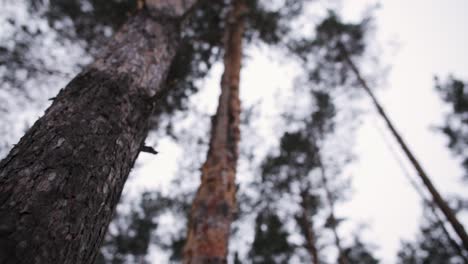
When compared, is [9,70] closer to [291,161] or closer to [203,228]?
[203,228]

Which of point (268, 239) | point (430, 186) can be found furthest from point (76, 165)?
point (268, 239)

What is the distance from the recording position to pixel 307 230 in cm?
977

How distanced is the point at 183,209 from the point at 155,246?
3.82 metres

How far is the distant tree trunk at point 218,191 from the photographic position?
2.77 metres

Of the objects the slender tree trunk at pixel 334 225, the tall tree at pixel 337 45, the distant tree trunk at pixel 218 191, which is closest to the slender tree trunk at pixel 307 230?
the slender tree trunk at pixel 334 225

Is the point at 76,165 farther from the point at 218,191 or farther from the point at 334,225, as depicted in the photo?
the point at 334,225

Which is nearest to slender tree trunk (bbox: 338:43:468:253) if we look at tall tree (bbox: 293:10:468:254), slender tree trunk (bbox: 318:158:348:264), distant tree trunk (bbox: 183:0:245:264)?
tall tree (bbox: 293:10:468:254)

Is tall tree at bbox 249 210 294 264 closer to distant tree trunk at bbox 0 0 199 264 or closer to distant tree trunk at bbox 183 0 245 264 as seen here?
distant tree trunk at bbox 183 0 245 264

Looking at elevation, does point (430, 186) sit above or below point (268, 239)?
below

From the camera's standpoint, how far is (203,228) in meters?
2.88

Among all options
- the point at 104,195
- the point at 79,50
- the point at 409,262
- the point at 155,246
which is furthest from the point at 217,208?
the point at 409,262

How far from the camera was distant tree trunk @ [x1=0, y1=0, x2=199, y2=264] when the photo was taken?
906 mm

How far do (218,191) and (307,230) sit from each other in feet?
24.9

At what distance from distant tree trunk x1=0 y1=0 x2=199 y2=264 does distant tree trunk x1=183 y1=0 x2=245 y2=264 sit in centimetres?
152
